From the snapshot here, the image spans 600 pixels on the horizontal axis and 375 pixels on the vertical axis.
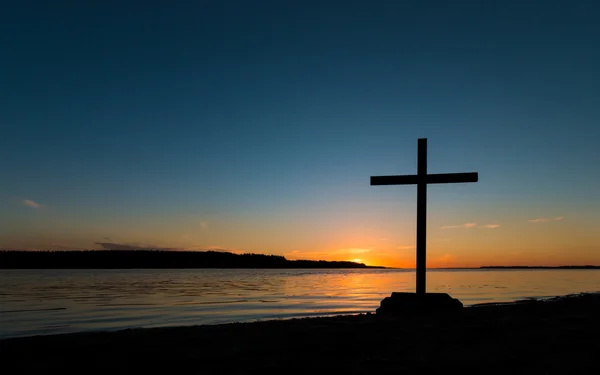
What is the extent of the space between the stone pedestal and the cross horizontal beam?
3102mm

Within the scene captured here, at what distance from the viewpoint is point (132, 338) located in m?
8.70

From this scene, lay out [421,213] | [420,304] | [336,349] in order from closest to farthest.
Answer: [336,349] → [420,304] → [421,213]

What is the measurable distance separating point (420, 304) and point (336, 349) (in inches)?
223

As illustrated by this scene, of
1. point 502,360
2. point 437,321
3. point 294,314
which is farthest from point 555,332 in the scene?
point 294,314

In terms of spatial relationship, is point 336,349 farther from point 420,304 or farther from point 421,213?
point 421,213

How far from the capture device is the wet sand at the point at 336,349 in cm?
591

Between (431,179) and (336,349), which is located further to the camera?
(431,179)

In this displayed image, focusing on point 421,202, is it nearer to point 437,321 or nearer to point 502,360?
point 437,321

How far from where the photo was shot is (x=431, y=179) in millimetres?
13141

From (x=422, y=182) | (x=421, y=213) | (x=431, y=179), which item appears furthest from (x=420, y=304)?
(x=431, y=179)

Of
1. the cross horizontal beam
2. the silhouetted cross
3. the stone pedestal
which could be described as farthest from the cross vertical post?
the stone pedestal

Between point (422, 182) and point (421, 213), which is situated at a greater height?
point (422, 182)

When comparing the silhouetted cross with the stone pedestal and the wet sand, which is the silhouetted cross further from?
the wet sand

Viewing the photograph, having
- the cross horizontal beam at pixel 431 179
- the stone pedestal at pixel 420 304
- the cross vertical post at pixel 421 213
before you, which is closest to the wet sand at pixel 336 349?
the stone pedestal at pixel 420 304
